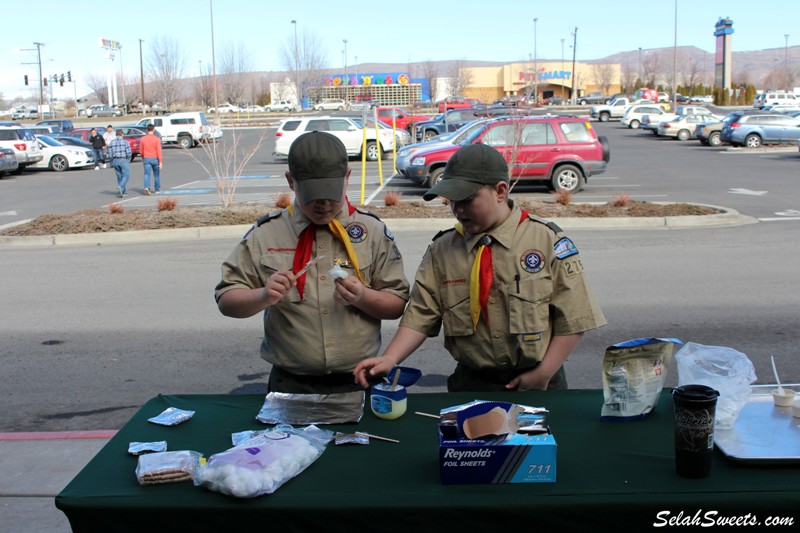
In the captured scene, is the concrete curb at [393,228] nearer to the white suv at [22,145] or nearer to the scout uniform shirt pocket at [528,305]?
the scout uniform shirt pocket at [528,305]

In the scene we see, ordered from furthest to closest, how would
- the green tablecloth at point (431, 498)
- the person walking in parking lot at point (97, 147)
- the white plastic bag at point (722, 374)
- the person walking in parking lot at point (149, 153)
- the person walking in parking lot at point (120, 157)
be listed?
the person walking in parking lot at point (97, 147) < the person walking in parking lot at point (149, 153) < the person walking in parking lot at point (120, 157) < the white plastic bag at point (722, 374) < the green tablecloth at point (431, 498)

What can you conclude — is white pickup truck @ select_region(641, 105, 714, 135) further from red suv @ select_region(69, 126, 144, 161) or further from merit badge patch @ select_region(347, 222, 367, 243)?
merit badge patch @ select_region(347, 222, 367, 243)

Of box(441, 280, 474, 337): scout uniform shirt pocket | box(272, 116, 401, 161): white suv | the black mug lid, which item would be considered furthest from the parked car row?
the black mug lid

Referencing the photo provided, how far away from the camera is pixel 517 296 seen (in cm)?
326

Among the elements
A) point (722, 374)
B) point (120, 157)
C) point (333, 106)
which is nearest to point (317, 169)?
point (722, 374)

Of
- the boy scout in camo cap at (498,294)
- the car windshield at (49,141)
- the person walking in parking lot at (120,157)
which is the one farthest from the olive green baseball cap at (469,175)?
the car windshield at (49,141)

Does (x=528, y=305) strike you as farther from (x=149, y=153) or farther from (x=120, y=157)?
(x=149, y=153)

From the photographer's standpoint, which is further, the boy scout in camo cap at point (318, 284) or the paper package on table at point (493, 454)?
the boy scout in camo cap at point (318, 284)

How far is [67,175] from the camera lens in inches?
1186

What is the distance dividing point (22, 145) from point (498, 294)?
31.1 m

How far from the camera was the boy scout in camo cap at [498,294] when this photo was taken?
3.25 meters

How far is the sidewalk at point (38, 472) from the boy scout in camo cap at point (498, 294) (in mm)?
2130

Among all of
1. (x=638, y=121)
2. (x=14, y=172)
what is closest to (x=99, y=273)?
(x=14, y=172)

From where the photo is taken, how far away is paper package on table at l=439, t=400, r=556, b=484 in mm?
2525
